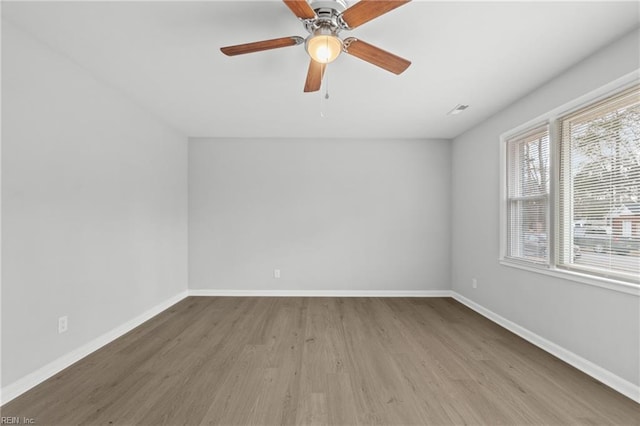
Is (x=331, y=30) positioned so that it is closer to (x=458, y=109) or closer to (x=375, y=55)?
(x=375, y=55)

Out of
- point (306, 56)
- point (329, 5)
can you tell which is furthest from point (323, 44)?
point (306, 56)

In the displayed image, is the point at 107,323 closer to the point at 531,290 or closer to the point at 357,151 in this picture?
the point at 357,151

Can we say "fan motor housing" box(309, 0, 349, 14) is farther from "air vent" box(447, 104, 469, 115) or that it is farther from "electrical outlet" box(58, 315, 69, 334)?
"electrical outlet" box(58, 315, 69, 334)

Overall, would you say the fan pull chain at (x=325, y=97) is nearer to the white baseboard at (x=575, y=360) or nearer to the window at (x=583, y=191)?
the window at (x=583, y=191)

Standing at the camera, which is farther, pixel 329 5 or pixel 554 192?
pixel 554 192

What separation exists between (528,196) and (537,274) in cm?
81

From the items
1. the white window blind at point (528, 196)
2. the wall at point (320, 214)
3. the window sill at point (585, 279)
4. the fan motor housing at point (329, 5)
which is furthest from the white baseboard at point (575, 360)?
the fan motor housing at point (329, 5)

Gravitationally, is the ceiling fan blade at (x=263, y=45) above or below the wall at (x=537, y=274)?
above

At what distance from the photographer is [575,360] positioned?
2.34 metres

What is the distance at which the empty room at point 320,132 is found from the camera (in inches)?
72.5

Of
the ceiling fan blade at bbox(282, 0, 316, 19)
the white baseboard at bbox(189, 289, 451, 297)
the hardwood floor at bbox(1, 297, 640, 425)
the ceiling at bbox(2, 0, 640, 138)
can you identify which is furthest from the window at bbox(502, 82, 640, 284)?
the ceiling fan blade at bbox(282, 0, 316, 19)

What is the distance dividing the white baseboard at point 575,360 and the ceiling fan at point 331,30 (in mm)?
2630

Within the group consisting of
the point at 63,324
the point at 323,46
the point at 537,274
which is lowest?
the point at 63,324

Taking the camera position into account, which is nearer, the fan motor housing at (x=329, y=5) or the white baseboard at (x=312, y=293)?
the fan motor housing at (x=329, y=5)
